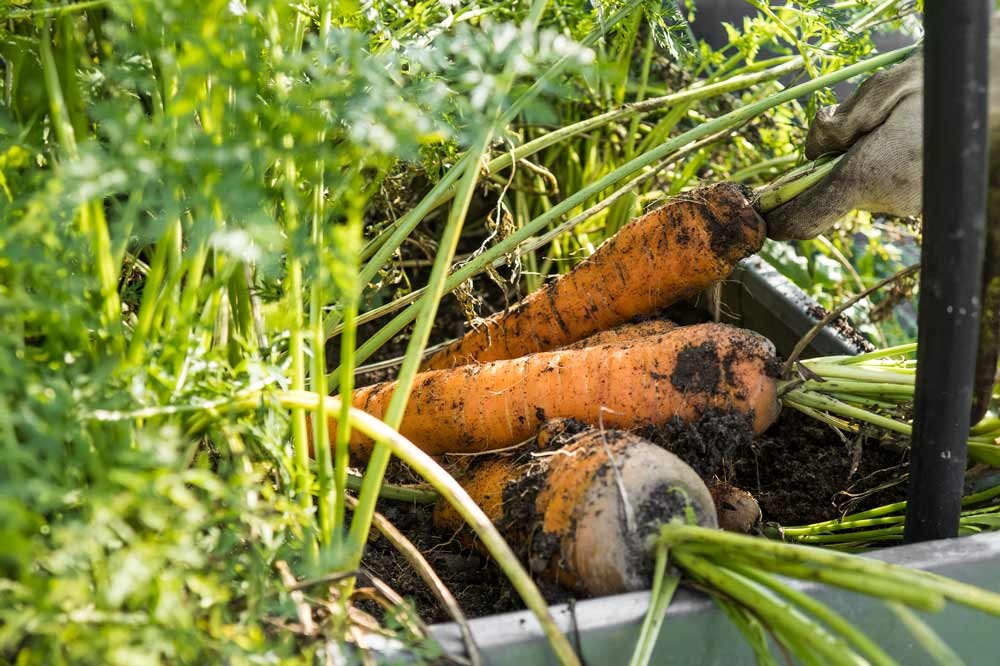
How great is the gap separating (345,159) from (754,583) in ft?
1.82

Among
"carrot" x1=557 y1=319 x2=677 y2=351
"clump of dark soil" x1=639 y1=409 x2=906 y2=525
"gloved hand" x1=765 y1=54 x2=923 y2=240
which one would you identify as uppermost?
"gloved hand" x1=765 y1=54 x2=923 y2=240

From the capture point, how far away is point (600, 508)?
0.88 meters

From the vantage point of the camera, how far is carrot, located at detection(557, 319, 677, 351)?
127 centimetres

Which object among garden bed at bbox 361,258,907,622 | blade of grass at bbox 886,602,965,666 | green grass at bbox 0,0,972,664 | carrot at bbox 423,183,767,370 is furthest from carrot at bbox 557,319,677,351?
blade of grass at bbox 886,602,965,666

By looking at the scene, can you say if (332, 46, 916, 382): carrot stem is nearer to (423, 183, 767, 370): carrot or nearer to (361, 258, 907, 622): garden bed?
(423, 183, 767, 370): carrot

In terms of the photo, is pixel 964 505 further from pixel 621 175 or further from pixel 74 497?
pixel 74 497

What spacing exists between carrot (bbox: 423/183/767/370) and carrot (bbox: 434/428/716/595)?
1.25 ft

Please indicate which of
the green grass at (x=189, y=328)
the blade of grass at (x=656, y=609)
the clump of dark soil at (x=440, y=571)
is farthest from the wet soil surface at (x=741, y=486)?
the green grass at (x=189, y=328)

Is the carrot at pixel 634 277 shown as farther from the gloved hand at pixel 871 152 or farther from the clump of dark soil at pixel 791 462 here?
the clump of dark soil at pixel 791 462

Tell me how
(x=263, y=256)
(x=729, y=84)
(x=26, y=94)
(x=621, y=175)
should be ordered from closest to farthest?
(x=263, y=256) → (x=26, y=94) → (x=621, y=175) → (x=729, y=84)

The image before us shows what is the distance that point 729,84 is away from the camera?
4.55 feet

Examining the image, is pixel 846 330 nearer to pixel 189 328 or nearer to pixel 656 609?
pixel 656 609

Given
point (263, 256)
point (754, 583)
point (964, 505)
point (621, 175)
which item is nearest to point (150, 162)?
point (263, 256)

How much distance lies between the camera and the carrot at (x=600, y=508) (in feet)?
2.79
